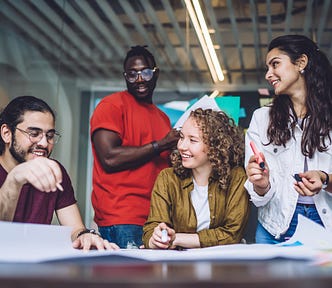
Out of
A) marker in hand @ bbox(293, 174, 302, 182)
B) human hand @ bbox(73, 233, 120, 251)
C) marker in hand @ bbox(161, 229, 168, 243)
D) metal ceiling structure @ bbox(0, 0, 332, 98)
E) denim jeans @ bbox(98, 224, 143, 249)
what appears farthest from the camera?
metal ceiling structure @ bbox(0, 0, 332, 98)

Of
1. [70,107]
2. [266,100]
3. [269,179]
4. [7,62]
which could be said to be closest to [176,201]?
[269,179]

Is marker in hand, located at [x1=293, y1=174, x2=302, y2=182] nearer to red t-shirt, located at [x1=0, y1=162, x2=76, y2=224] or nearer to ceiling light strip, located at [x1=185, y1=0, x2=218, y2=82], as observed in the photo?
red t-shirt, located at [x1=0, y1=162, x2=76, y2=224]

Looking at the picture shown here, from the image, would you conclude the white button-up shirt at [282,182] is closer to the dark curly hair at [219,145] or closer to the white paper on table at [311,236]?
the dark curly hair at [219,145]

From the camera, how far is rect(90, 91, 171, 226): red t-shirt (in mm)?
2234

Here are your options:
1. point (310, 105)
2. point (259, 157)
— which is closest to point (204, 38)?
point (310, 105)

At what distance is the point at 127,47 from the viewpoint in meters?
5.25

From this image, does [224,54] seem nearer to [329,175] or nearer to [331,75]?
[331,75]

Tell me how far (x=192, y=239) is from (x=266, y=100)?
110 inches

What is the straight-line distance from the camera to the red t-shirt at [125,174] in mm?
2234

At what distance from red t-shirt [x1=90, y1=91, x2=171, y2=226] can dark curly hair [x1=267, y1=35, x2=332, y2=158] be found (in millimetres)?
622

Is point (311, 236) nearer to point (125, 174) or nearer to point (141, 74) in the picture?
point (125, 174)

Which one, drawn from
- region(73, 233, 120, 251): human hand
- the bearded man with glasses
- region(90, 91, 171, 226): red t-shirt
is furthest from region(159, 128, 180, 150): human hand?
region(73, 233, 120, 251): human hand

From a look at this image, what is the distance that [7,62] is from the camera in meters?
4.38

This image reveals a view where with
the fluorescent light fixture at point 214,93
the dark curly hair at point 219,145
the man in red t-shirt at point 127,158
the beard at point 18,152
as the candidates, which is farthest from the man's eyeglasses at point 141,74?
the fluorescent light fixture at point 214,93
